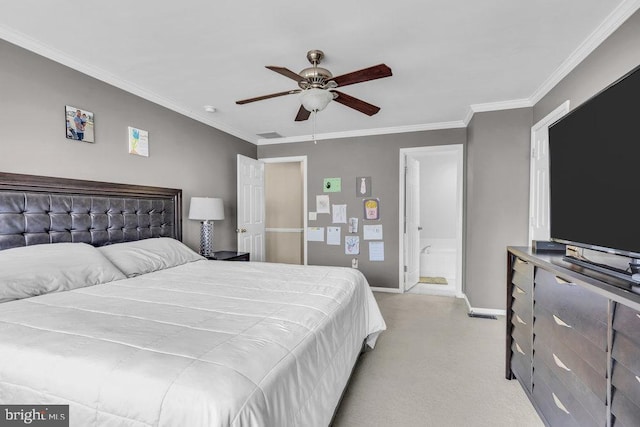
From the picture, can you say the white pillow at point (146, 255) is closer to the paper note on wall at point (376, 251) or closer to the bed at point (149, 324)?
the bed at point (149, 324)

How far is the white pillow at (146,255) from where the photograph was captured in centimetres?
235

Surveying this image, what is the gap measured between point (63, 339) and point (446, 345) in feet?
8.88

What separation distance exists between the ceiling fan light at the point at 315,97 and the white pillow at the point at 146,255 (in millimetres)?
1821

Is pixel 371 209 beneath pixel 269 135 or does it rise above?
beneath

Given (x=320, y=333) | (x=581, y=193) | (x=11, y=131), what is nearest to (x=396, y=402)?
(x=320, y=333)

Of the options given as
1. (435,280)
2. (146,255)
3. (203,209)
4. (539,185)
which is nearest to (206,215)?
(203,209)

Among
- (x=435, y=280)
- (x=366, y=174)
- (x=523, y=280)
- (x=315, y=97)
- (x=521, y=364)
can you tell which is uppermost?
(x=315, y=97)

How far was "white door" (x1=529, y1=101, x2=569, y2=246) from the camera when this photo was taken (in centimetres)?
294

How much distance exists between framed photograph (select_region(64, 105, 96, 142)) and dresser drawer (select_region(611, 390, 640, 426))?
11.6ft

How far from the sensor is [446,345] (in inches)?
106

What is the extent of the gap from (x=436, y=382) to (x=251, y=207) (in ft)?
11.1

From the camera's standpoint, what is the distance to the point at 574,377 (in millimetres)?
1274

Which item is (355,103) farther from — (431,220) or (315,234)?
(431,220)

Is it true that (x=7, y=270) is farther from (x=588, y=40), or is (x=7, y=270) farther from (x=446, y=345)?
(x=588, y=40)
